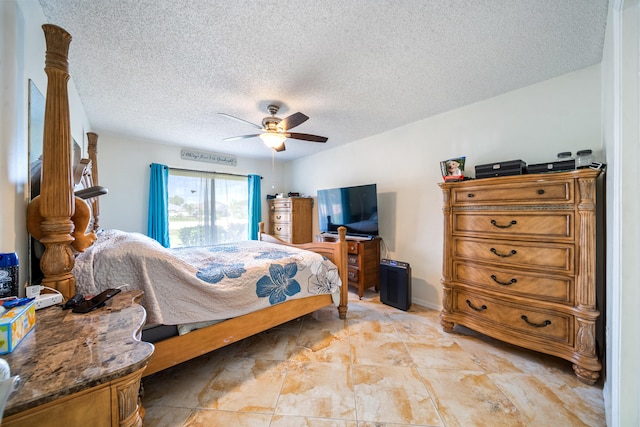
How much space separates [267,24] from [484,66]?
1.69m

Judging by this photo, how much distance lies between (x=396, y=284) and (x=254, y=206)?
308cm

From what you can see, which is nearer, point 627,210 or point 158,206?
point 627,210

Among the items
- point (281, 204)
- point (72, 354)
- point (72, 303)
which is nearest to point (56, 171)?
point (72, 303)

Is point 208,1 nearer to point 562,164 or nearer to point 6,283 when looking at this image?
point 6,283

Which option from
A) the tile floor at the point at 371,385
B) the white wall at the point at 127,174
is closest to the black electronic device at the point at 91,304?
the tile floor at the point at 371,385

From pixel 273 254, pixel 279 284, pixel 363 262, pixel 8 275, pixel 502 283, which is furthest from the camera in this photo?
pixel 363 262

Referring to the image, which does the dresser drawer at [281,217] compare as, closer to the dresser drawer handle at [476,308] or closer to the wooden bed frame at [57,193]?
the dresser drawer handle at [476,308]

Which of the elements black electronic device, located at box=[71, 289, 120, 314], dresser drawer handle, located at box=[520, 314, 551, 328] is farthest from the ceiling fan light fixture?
dresser drawer handle, located at box=[520, 314, 551, 328]

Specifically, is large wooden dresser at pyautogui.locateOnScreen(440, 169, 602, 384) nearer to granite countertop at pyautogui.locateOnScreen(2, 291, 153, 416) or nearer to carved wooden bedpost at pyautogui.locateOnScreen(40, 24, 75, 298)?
granite countertop at pyautogui.locateOnScreen(2, 291, 153, 416)

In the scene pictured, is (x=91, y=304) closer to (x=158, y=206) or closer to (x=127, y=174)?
(x=158, y=206)

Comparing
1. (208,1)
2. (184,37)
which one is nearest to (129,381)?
(208,1)

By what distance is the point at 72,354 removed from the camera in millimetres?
618

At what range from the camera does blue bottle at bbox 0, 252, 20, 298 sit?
83cm

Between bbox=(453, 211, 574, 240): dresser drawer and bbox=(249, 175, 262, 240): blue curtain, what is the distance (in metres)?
3.55
